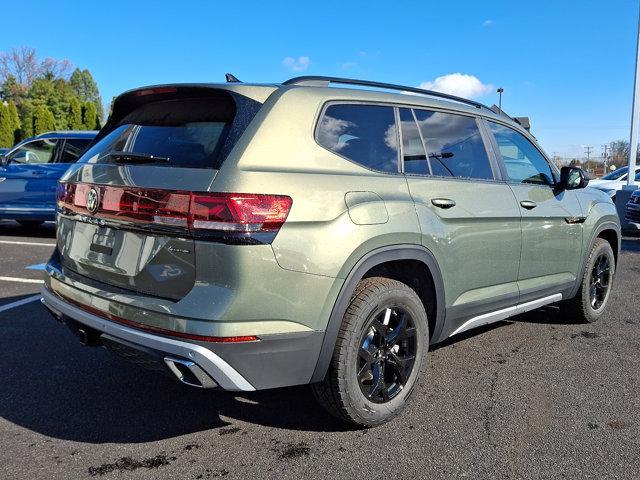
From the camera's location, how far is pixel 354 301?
284 cm

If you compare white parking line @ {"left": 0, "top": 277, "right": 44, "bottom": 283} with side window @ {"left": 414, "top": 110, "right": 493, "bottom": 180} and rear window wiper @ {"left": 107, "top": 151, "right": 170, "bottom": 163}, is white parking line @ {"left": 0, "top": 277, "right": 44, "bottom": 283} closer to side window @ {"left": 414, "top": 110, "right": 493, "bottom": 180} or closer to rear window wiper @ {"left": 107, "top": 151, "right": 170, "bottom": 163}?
rear window wiper @ {"left": 107, "top": 151, "right": 170, "bottom": 163}

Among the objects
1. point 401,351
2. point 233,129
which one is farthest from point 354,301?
point 233,129

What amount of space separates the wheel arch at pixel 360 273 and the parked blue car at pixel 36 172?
823cm

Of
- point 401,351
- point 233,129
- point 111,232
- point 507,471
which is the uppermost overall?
point 233,129

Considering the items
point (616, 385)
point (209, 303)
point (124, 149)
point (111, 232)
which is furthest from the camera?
point (616, 385)

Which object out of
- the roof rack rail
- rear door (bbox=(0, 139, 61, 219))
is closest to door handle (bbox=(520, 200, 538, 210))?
the roof rack rail

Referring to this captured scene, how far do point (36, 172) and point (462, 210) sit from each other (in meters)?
8.82

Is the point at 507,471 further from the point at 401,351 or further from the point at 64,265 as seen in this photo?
the point at 64,265

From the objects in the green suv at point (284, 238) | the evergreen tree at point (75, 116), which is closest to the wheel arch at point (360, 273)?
the green suv at point (284, 238)

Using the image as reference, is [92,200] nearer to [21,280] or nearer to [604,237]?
[21,280]

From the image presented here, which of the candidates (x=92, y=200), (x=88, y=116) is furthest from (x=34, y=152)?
(x=88, y=116)

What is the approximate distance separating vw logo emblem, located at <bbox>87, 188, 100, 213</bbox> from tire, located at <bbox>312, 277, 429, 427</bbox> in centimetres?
140

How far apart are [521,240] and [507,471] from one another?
5.90 feet

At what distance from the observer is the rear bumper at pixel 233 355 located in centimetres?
241
